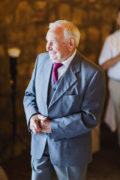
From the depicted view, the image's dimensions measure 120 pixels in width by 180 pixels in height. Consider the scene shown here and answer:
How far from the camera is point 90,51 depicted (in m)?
3.38

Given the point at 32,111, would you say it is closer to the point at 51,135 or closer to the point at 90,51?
the point at 51,135

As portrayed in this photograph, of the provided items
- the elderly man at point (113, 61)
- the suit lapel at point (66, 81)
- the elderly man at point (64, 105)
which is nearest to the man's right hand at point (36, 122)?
the elderly man at point (64, 105)

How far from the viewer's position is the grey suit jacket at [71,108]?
1.56 metres

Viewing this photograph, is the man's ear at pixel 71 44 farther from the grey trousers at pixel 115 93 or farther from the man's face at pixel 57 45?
the grey trousers at pixel 115 93

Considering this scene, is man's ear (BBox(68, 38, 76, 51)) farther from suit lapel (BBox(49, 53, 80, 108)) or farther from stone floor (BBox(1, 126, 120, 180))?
stone floor (BBox(1, 126, 120, 180))

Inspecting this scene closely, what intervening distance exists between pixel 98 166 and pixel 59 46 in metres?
1.68

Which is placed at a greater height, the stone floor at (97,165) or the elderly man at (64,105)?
the elderly man at (64,105)

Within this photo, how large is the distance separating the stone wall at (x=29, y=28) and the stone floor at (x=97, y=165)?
0.36 meters

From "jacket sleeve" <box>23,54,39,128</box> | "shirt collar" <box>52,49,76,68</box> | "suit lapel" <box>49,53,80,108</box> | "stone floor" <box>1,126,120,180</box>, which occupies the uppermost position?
"shirt collar" <box>52,49,76,68</box>

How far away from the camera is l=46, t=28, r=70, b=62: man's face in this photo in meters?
1.47

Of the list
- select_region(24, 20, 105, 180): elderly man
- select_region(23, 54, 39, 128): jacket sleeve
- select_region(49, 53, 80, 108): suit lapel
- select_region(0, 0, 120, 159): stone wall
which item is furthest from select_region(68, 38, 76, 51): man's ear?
select_region(0, 0, 120, 159): stone wall

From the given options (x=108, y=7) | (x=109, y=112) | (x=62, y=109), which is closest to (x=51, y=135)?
(x=62, y=109)

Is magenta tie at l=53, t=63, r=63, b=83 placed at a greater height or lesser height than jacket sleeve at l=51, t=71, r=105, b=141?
greater

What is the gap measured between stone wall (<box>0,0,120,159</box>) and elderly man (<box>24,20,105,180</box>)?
101 cm
